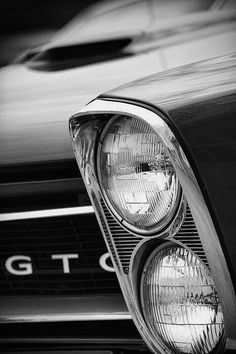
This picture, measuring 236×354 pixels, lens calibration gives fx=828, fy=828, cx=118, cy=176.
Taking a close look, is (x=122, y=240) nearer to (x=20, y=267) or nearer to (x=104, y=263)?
(x=104, y=263)

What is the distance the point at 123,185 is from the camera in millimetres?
1632

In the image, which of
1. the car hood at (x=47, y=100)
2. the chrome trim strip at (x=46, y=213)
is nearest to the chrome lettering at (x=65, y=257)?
the chrome trim strip at (x=46, y=213)

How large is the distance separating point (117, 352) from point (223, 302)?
47 cm

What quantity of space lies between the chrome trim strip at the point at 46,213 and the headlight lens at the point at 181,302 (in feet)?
1.08

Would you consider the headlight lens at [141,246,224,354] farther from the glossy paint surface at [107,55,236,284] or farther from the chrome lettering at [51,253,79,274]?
the chrome lettering at [51,253,79,274]

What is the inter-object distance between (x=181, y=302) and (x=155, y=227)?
16cm

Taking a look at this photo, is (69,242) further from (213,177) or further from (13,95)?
(213,177)

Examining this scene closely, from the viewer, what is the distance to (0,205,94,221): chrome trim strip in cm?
196

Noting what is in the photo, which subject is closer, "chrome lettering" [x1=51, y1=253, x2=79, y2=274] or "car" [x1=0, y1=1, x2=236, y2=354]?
"car" [x1=0, y1=1, x2=236, y2=354]

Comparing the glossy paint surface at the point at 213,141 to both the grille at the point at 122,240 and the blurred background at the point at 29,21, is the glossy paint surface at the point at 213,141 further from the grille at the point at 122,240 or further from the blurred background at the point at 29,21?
the blurred background at the point at 29,21

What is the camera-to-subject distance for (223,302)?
4.97 ft

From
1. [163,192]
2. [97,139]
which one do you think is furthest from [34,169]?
[163,192]

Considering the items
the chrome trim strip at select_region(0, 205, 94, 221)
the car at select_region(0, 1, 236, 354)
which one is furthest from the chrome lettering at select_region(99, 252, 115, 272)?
the chrome trim strip at select_region(0, 205, 94, 221)

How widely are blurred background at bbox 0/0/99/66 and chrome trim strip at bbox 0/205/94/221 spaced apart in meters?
0.47
